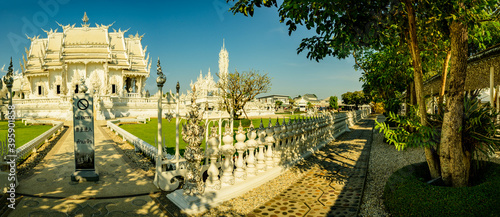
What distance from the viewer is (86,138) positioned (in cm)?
661

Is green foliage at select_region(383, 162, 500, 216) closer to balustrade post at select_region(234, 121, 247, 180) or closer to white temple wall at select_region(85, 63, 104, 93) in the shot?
balustrade post at select_region(234, 121, 247, 180)

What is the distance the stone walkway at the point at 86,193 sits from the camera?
4.38 metres

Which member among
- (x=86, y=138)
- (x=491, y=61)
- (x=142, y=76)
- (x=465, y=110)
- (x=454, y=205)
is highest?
(x=142, y=76)

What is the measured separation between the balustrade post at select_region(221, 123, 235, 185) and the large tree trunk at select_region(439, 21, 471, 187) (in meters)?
3.49

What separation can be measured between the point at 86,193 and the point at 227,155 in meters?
3.05

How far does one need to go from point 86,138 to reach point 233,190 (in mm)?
4250

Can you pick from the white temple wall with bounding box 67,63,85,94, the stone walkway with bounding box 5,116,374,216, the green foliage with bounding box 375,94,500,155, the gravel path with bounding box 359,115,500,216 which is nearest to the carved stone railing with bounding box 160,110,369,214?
the stone walkway with bounding box 5,116,374,216

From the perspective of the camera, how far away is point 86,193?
534cm

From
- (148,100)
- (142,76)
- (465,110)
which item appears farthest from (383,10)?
(142,76)

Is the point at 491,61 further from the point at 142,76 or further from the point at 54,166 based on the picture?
the point at 142,76

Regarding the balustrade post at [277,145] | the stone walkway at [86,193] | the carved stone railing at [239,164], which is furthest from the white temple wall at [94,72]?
the balustrade post at [277,145]

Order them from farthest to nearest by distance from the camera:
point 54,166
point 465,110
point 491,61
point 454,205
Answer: point 54,166 < point 491,61 < point 465,110 < point 454,205

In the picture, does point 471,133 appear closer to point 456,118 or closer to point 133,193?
point 456,118

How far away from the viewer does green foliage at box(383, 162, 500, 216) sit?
3.16m
